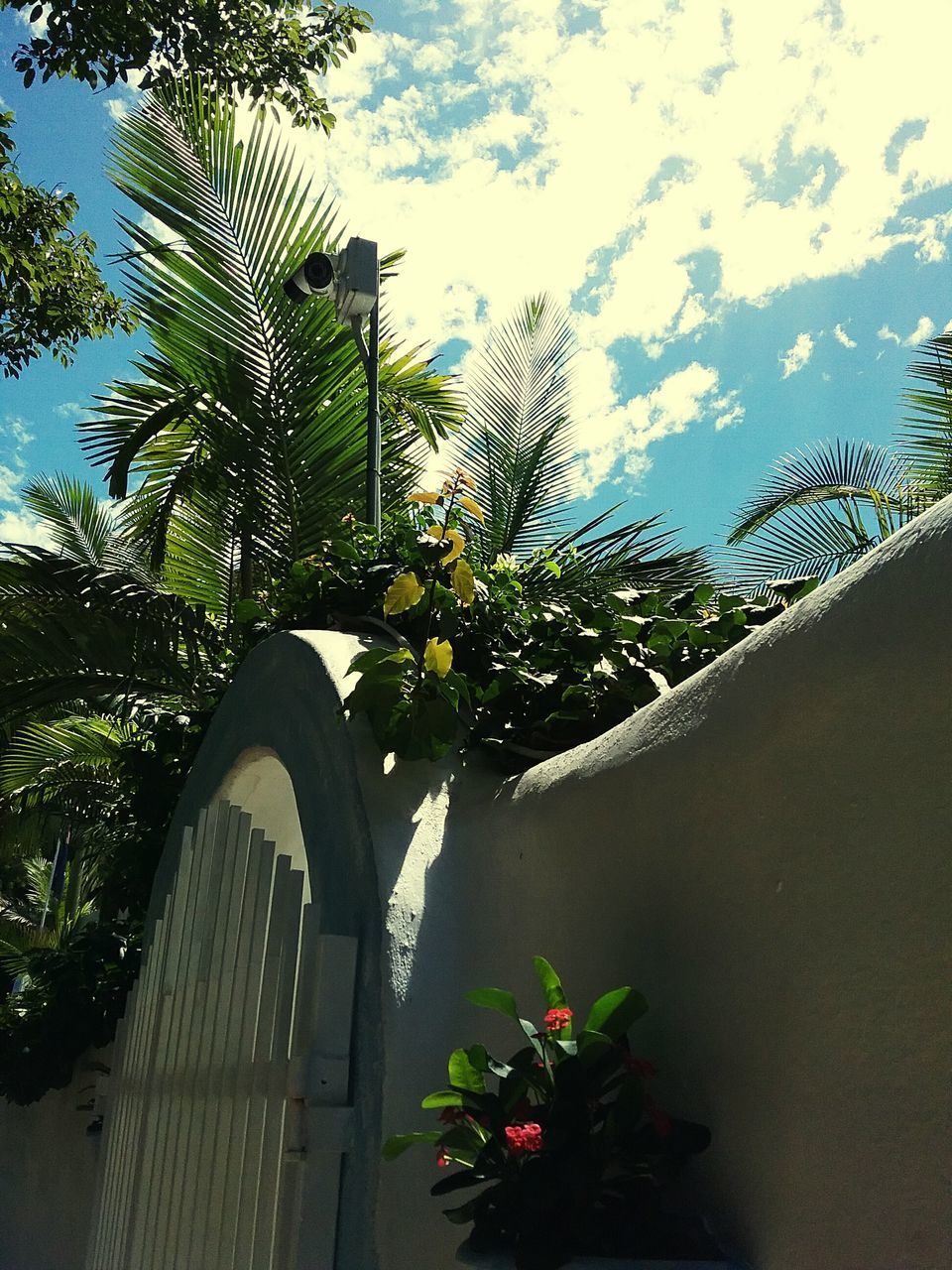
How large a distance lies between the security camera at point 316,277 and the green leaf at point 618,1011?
3.53m

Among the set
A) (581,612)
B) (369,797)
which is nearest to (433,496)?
(581,612)

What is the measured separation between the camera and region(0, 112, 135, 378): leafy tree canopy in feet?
20.5

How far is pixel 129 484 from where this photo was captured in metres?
6.66

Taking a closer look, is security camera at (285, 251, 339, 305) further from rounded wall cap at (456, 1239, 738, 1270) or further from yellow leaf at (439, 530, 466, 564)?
rounded wall cap at (456, 1239, 738, 1270)

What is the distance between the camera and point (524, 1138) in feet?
5.32

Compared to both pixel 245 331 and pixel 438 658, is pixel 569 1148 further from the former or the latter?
pixel 245 331

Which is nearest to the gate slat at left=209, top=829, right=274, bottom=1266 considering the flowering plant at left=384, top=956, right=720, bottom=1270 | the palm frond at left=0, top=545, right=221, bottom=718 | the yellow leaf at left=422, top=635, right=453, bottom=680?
the yellow leaf at left=422, top=635, right=453, bottom=680

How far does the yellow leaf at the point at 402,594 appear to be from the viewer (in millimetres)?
2797

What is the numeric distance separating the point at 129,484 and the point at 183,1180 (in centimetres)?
462

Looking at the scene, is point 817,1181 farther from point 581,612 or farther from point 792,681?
point 581,612

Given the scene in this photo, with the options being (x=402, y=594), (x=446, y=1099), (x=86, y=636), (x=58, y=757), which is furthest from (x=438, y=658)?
(x=58, y=757)

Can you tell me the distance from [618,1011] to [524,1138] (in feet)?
0.88

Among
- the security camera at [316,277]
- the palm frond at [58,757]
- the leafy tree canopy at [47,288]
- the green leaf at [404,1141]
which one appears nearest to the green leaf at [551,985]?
the green leaf at [404,1141]

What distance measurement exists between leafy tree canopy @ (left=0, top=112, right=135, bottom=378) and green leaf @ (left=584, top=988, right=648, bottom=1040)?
5.73 m
